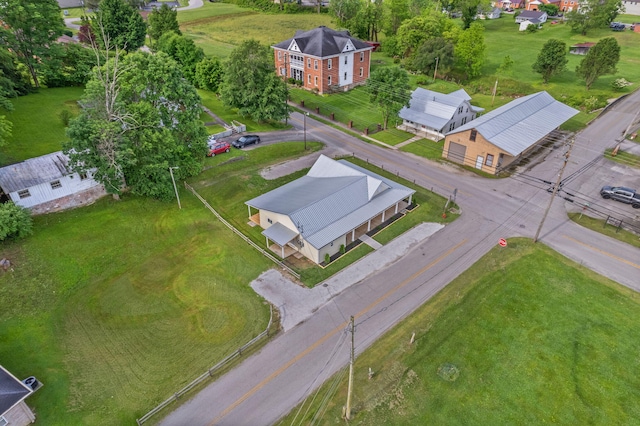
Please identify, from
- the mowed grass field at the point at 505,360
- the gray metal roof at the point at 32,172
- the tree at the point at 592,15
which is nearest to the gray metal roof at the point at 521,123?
the mowed grass field at the point at 505,360

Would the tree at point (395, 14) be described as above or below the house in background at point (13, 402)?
above

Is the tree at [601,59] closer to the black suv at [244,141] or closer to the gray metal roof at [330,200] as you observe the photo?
the gray metal roof at [330,200]

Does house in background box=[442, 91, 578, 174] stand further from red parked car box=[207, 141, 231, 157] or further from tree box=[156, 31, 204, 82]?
tree box=[156, 31, 204, 82]

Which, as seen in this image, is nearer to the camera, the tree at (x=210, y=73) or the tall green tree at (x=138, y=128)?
the tall green tree at (x=138, y=128)

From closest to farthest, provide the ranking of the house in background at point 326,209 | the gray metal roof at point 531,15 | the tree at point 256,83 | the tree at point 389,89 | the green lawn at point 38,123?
the house in background at point 326,209, the green lawn at point 38,123, the tree at point 389,89, the tree at point 256,83, the gray metal roof at point 531,15

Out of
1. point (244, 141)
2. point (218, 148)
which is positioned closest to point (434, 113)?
point (244, 141)

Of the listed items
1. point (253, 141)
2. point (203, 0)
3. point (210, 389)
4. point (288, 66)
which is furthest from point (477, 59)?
point (203, 0)

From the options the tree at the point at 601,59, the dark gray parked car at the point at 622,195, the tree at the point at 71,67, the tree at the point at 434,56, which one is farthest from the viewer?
the tree at the point at 434,56
